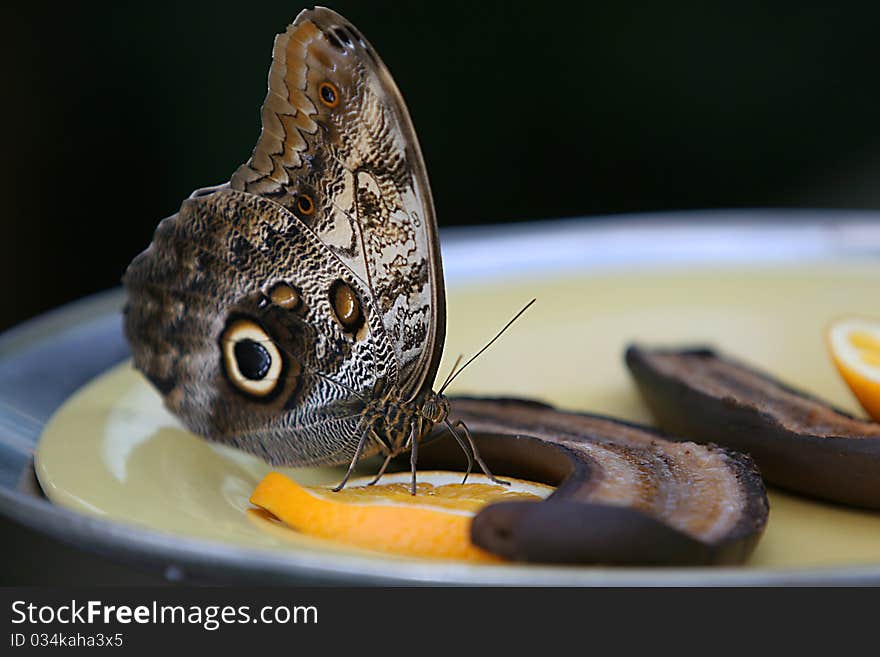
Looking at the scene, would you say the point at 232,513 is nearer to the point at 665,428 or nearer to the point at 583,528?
the point at 583,528

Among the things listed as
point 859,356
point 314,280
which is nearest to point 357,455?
point 314,280

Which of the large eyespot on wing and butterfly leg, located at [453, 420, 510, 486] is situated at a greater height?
the large eyespot on wing

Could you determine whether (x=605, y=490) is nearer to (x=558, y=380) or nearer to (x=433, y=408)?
(x=433, y=408)

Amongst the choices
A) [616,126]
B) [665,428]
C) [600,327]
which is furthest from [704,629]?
[616,126]

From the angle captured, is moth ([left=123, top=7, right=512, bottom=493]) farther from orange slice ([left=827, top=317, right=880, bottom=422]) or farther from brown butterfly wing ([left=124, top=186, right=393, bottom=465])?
orange slice ([left=827, top=317, right=880, bottom=422])

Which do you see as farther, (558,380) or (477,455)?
(558,380)

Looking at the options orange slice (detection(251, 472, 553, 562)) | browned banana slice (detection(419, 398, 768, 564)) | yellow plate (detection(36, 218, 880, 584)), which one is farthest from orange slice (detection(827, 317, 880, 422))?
orange slice (detection(251, 472, 553, 562))

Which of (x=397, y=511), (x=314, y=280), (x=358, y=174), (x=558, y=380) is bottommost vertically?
(x=558, y=380)
